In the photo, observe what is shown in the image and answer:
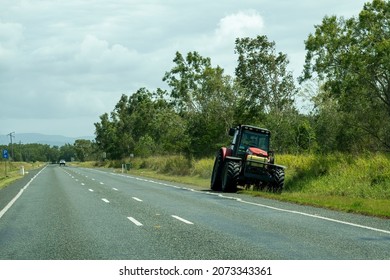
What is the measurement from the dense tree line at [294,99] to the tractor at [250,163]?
8.39m

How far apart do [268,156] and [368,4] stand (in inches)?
490

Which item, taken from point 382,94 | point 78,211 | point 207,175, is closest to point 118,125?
point 207,175

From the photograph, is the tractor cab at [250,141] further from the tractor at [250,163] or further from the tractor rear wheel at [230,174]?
the tractor rear wheel at [230,174]

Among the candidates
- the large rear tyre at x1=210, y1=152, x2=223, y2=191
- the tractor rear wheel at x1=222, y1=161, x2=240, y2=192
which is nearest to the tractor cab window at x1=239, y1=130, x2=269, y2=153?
the tractor rear wheel at x1=222, y1=161, x2=240, y2=192

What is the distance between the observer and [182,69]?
70812 millimetres

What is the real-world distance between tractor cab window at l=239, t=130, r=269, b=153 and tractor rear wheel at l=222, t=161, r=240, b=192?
1.16 meters

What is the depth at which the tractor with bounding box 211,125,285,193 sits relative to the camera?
969 inches

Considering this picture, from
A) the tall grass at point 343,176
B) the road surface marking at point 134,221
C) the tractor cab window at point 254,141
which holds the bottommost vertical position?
the road surface marking at point 134,221

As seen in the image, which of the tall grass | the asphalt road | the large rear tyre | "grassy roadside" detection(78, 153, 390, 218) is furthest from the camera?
the large rear tyre

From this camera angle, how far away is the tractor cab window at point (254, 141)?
83.5ft

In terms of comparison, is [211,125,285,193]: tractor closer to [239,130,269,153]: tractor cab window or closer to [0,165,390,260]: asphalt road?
[239,130,269,153]: tractor cab window

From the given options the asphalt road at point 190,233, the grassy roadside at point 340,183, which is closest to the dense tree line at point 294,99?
the grassy roadside at point 340,183

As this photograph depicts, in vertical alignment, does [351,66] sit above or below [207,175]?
above
